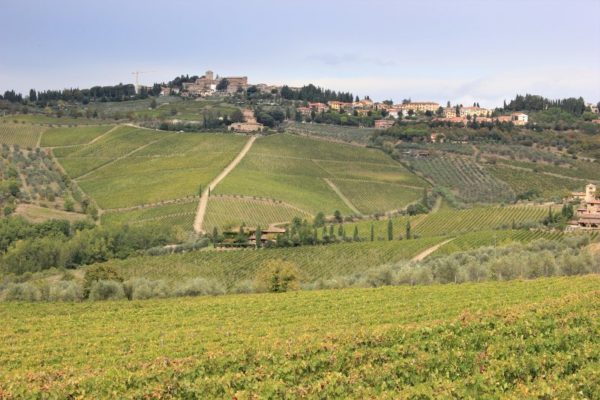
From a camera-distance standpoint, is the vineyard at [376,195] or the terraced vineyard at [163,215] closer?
the terraced vineyard at [163,215]

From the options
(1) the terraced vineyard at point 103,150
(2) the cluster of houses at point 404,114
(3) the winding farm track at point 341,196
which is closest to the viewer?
(3) the winding farm track at point 341,196

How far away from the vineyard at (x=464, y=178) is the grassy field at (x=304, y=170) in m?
3.49

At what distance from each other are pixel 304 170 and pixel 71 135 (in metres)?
46.7

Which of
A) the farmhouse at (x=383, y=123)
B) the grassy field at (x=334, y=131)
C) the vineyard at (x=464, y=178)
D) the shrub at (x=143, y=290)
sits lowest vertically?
the shrub at (x=143, y=290)

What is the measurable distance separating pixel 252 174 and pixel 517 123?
79.9m

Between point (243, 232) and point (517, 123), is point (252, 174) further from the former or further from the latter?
point (517, 123)

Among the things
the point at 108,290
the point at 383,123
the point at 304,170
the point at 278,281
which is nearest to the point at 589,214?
the point at 278,281

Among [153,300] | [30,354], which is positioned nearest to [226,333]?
[30,354]

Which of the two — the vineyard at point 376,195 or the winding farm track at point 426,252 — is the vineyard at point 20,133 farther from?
the winding farm track at point 426,252

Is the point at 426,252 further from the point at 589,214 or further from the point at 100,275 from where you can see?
the point at 100,275

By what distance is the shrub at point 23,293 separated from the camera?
137ft

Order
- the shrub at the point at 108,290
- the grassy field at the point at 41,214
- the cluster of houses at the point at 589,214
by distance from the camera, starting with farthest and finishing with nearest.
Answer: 1. the grassy field at the point at 41,214
2. the cluster of houses at the point at 589,214
3. the shrub at the point at 108,290

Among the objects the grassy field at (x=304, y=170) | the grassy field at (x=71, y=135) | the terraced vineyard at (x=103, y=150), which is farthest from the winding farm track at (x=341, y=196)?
the grassy field at (x=71, y=135)

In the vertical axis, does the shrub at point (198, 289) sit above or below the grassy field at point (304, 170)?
below
